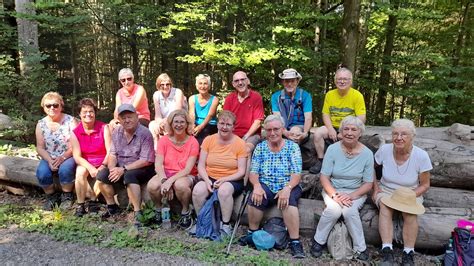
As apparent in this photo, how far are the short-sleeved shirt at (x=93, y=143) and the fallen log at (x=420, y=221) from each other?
209 centimetres

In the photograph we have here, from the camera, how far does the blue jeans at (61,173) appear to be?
15.7 feet

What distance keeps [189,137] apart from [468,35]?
1162cm

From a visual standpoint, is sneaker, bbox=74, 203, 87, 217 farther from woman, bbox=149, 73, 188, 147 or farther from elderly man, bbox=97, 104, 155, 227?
woman, bbox=149, 73, 188, 147

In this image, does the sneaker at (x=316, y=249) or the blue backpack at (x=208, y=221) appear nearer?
the sneaker at (x=316, y=249)

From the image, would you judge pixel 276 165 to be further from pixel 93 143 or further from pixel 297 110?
pixel 93 143

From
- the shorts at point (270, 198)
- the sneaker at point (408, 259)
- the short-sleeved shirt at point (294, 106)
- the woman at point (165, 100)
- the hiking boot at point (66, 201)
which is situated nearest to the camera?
the sneaker at point (408, 259)

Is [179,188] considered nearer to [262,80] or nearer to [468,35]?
[262,80]

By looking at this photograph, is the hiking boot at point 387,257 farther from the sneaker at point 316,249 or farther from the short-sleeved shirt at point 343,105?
the short-sleeved shirt at point 343,105

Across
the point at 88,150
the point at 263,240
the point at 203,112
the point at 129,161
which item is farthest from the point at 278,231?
the point at 88,150

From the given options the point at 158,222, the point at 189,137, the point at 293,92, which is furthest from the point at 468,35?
the point at 158,222

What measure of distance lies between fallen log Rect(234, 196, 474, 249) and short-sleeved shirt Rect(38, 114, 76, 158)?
270 cm

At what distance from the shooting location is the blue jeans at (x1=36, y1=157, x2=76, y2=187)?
189 inches

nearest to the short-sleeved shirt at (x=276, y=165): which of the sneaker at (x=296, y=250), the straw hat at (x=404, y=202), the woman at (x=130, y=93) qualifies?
the sneaker at (x=296, y=250)

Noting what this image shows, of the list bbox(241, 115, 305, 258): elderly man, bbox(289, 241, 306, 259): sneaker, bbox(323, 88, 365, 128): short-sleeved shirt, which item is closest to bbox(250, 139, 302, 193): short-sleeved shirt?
bbox(241, 115, 305, 258): elderly man
